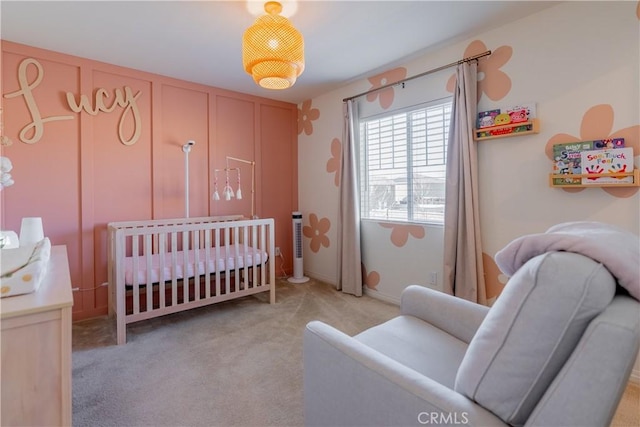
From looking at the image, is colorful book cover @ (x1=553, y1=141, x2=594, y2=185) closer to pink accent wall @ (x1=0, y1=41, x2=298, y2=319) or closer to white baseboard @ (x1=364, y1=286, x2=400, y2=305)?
white baseboard @ (x1=364, y1=286, x2=400, y2=305)

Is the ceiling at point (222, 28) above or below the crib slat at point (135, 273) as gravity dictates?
above

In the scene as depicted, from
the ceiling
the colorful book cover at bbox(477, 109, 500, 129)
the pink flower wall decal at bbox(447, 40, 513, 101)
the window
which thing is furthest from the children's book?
the ceiling

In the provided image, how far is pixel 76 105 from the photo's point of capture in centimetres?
267

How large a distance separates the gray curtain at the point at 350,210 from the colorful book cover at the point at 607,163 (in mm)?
1869

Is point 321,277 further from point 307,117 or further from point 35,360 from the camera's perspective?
point 35,360

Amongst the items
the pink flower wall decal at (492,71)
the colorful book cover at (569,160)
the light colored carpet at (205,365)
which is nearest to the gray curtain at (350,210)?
the light colored carpet at (205,365)

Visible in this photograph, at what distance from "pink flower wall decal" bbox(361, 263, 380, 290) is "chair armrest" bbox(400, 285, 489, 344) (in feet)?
5.26

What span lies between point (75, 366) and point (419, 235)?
107 inches

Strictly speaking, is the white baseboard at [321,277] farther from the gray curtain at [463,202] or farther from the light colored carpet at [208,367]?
the gray curtain at [463,202]

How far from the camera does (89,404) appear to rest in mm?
1611

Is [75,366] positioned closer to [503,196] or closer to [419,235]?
[419,235]

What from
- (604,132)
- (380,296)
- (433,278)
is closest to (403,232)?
(433,278)

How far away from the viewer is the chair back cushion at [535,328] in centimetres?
70

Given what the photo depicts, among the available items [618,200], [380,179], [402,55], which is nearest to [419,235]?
[380,179]
